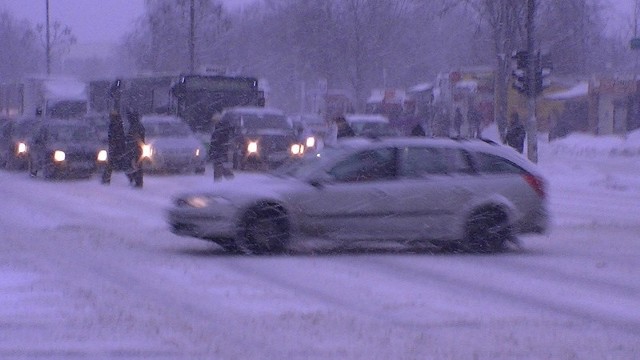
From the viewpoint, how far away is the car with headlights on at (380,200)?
14.4 meters

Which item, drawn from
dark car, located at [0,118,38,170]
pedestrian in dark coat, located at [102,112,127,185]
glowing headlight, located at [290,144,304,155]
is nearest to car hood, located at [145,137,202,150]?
glowing headlight, located at [290,144,304,155]

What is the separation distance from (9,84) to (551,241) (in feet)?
169

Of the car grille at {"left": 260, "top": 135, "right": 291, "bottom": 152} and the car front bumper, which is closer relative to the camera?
the car front bumper

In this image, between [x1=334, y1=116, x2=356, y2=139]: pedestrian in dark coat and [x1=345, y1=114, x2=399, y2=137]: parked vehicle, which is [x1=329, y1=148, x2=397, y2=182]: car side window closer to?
[x1=334, y1=116, x2=356, y2=139]: pedestrian in dark coat

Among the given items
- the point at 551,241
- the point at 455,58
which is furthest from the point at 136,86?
the point at 455,58

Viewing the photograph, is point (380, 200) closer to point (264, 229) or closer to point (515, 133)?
point (264, 229)

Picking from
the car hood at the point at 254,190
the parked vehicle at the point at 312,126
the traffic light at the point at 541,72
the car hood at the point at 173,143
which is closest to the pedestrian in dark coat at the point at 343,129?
the traffic light at the point at 541,72

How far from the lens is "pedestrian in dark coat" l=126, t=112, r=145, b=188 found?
26.7 m

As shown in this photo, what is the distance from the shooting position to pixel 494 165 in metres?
15.4

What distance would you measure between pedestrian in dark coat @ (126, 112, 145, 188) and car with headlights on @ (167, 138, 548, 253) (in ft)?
38.4

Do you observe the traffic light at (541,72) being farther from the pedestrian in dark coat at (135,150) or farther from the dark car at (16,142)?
the dark car at (16,142)

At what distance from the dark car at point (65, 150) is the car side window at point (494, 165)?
16.4 metres

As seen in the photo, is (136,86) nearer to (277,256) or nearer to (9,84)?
(9,84)

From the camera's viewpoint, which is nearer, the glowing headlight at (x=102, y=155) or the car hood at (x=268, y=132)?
the glowing headlight at (x=102, y=155)
